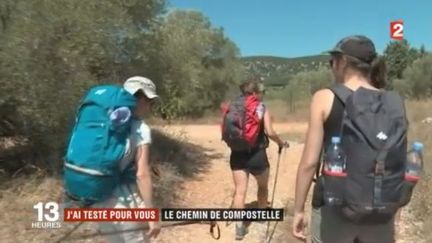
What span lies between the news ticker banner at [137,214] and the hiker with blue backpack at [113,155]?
0.14 feet

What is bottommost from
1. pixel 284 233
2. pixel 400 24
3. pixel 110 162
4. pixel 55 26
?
pixel 284 233

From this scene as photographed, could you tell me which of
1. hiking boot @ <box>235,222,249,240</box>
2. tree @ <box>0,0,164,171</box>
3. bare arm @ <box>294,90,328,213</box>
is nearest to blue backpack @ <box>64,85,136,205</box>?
bare arm @ <box>294,90,328,213</box>

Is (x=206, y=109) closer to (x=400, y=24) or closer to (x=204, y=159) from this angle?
(x=400, y=24)

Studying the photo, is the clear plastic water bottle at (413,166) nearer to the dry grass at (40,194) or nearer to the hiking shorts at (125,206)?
the hiking shorts at (125,206)

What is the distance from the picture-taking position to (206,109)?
32.6 metres

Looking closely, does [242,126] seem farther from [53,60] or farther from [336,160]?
[336,160]

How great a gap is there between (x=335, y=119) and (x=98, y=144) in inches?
55.2

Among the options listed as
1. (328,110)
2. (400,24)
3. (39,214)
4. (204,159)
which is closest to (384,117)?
(328,110)

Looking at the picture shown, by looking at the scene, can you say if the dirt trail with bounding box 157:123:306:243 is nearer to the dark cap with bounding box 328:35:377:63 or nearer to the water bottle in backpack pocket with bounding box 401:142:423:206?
the water bottle in backpack pocket with bounding box 401:142:423:206

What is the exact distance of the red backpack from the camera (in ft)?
21.4

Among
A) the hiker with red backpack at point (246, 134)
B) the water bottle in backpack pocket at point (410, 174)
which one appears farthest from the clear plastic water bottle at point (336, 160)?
the hiker with red backpack at point (246, 134)

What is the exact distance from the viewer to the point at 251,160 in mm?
6688

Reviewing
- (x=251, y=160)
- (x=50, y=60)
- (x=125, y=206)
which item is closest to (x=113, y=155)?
(x=125, y=206)

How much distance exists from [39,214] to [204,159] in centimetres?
601
